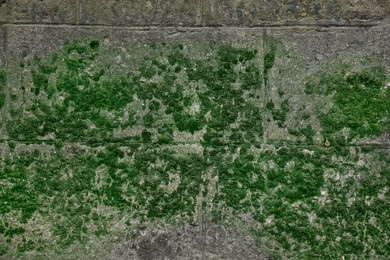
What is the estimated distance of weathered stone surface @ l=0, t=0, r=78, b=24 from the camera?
116 inches

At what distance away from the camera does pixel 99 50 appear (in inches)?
116

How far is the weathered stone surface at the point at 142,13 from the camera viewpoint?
9.62ft

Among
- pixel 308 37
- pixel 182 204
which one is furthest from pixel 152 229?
pixel 308 37

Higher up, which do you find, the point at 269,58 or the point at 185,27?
the point at 185,27

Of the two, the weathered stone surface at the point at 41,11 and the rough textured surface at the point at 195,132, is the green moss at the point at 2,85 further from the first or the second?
the weathered stone surface at the point at 41,11

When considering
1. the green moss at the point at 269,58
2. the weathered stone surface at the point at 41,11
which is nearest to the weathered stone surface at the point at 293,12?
the green moss at the point at 269,58

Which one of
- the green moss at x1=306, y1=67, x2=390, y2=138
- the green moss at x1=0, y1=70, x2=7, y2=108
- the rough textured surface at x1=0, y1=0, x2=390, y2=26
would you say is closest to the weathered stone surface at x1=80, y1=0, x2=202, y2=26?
the rough textured surface at x1=0, y1=0, x2=390, y2=26

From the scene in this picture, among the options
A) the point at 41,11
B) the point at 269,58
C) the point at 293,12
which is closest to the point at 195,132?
the point at 269,58

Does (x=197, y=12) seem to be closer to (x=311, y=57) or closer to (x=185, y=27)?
(x=185, y=27)

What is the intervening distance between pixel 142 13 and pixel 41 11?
547mm

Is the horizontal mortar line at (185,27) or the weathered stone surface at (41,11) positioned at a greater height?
the weathered stone surface at (41,11)

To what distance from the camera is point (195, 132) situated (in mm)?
2887

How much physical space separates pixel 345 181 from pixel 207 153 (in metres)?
0.74

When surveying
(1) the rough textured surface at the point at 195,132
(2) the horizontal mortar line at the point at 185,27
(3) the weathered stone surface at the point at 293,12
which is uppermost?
(3) the weathered stone surface at the point at 293,12
